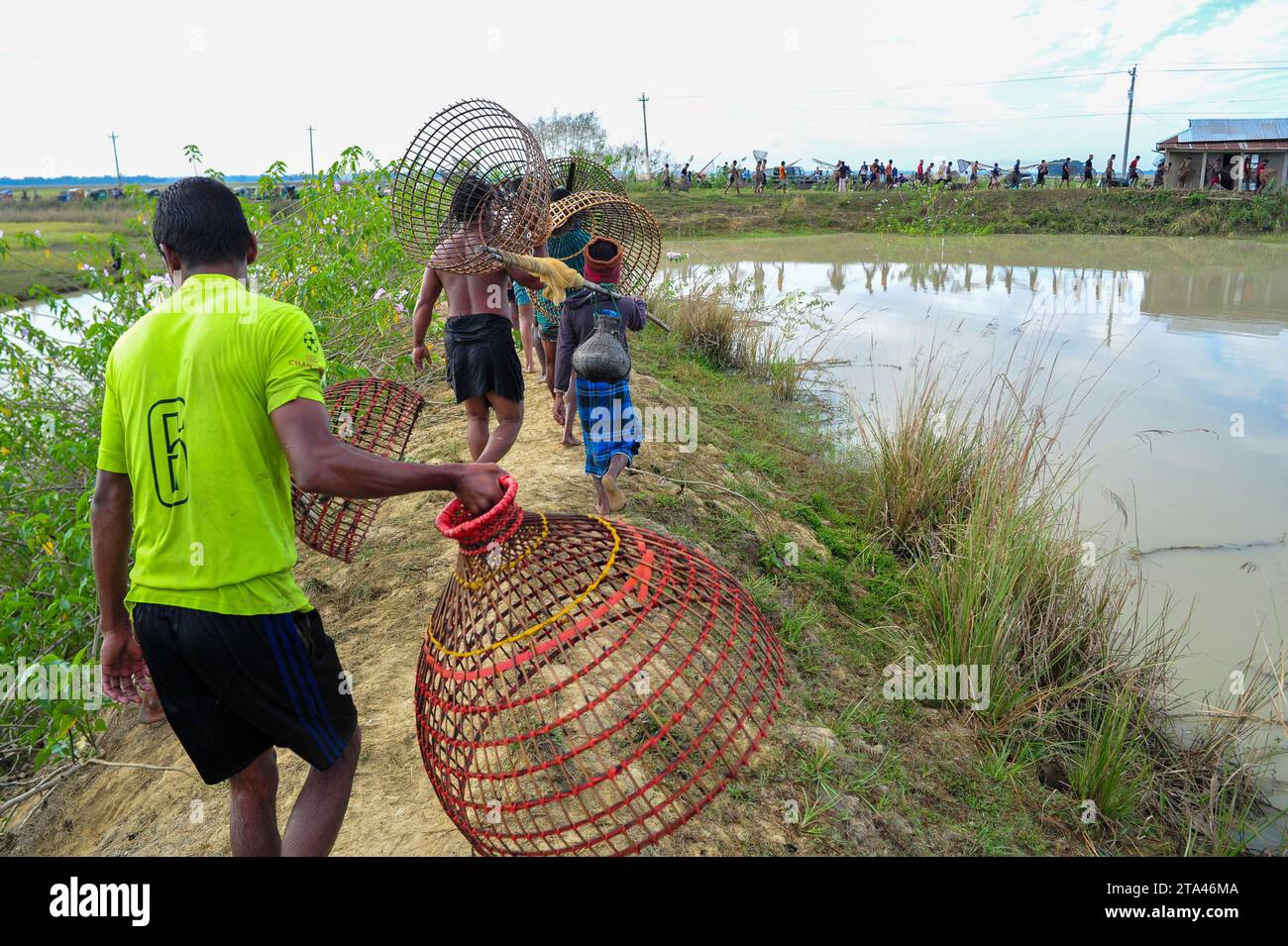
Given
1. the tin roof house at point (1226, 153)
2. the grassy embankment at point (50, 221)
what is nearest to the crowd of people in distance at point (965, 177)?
the tin roof house at point (1226, 153)

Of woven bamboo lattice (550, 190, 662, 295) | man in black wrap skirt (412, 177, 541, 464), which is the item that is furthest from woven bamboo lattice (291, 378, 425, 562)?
woven bamboo lattice (550, 190, 662, 295)

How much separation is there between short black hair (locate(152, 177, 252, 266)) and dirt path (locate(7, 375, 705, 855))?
163cm

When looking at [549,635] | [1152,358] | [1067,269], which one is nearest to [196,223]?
[549,635]

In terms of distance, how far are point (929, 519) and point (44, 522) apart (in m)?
4.46

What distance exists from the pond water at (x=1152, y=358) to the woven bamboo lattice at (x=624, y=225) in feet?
7.52

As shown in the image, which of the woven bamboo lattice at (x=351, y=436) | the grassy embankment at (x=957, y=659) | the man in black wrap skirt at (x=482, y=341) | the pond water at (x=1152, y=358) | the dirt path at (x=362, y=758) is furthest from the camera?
the pond water at (x=1152, y=358)

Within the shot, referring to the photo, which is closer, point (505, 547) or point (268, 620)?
point (268, 620)

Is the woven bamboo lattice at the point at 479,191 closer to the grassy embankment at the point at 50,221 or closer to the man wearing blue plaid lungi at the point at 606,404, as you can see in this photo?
the man wearing blue plaid lungi at the point at 606,404

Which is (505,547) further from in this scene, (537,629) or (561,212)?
(561,212)

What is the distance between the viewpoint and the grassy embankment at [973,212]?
80.8ft

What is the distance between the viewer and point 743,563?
4.57 m

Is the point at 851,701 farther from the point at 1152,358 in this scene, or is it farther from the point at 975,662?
the point at 1152,358

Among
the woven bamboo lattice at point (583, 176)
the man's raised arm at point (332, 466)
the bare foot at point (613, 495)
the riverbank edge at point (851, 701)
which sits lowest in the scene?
the riverbank edge at point (851, 701)
